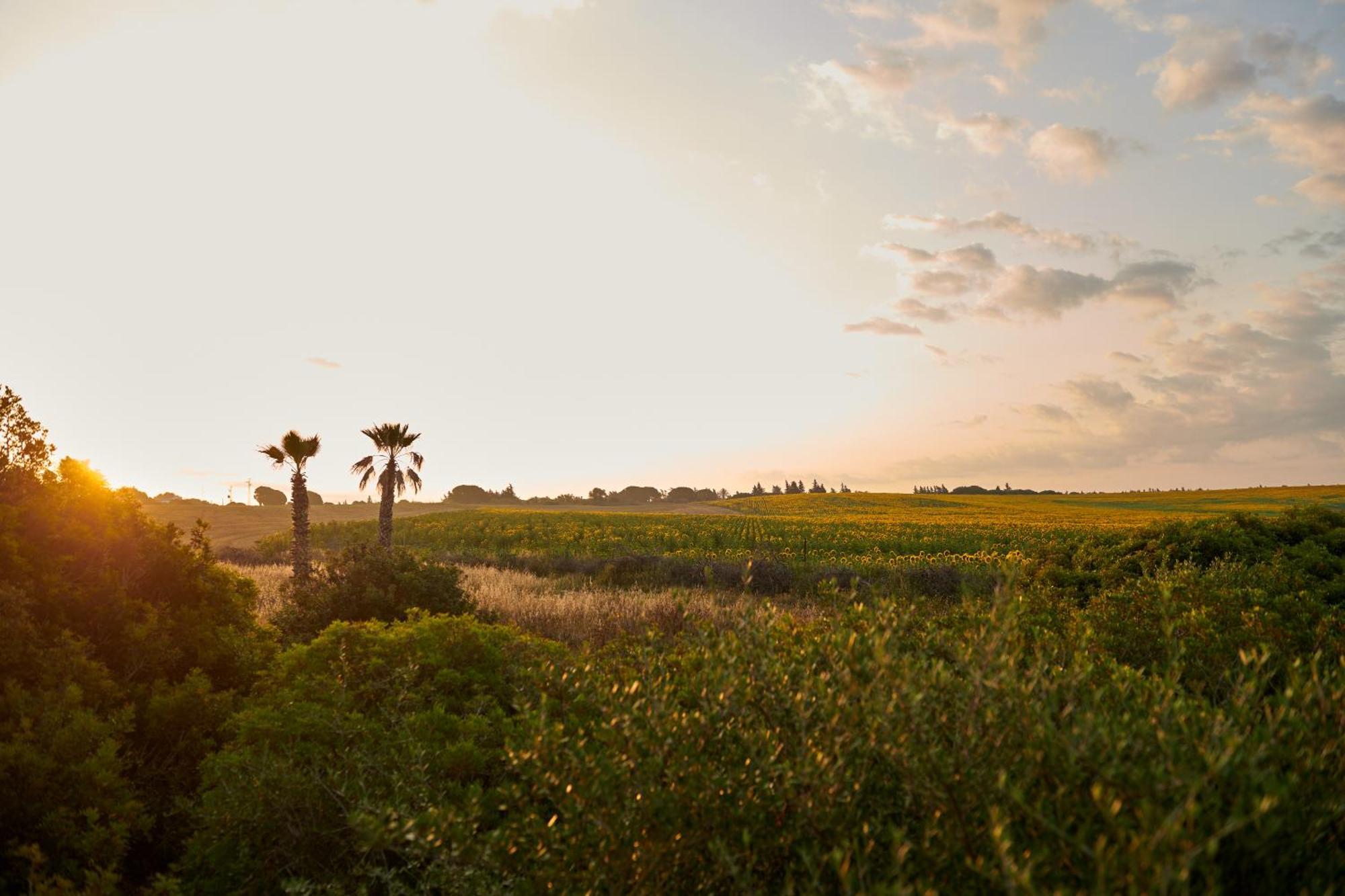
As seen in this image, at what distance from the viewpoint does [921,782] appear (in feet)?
9.54

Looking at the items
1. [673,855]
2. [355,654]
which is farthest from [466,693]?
[673,855]

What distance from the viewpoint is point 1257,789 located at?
2551 mm

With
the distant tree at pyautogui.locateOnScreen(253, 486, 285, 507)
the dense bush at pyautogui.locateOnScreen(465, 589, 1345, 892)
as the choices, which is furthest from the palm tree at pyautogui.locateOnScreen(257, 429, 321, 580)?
the distant tree at pyautogui.locateOnScreen(253, 486, 285, 507)

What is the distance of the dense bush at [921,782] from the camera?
2.45m

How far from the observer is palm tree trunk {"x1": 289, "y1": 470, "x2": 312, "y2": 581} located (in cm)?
2322

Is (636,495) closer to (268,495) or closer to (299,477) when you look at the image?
(268,495)

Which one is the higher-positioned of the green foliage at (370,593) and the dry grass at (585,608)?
the green foliage at (370,593)

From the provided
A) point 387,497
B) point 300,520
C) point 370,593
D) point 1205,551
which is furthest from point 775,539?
point 370,593

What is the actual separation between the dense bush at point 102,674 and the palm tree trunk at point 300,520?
15.3 meters

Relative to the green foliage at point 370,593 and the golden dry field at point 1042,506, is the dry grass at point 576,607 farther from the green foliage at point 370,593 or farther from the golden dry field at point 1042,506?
the golden dry field at point 1042,506

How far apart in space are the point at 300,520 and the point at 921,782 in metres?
24.5

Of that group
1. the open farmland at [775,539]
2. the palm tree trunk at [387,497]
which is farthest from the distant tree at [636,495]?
the palm tree trunk at [387,497]

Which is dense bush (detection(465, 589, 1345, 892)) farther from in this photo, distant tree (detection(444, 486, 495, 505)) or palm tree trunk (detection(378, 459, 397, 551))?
distant tree (detection(444, 486, 495, 505))

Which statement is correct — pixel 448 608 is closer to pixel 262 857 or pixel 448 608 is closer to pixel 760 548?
pixel 262 857
